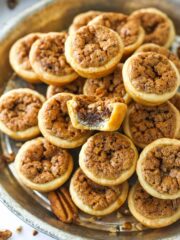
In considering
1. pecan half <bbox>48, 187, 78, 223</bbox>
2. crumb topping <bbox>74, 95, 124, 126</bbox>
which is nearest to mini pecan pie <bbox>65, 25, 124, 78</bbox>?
crumb topping <bbox>74, 95, 124, 126</bbox>

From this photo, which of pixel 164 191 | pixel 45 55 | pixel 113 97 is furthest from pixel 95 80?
pixel 164 191

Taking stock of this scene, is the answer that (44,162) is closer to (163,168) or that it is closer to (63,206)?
(63,206)

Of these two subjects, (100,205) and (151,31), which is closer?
(100,205)

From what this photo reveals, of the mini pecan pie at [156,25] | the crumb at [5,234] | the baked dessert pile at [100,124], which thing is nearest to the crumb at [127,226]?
the baked dessert pile at [100,124]

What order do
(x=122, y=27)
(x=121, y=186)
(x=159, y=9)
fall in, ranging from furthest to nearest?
(x=159, y=9)
(x=122, y=27)
(x=121, y=186)

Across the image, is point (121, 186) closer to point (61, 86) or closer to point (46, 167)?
point (46, 167)

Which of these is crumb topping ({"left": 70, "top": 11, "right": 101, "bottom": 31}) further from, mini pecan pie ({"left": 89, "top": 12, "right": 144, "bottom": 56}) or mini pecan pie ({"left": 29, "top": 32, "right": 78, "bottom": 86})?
mini pecan pie ({"left": 29, "top": 32, "right": 78, "bottom": 86})
